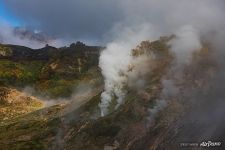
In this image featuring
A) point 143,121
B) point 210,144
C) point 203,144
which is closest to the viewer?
point 210,144

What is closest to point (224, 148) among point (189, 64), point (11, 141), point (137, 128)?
point (137, 128)

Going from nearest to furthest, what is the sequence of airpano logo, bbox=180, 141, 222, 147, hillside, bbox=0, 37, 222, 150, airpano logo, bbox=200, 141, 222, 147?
airpano logo, bbox=200, 141, 222, 147
airpano logo, bbox=180, 141, 222, 147
hillside, bbox=0, 37, 222, 150

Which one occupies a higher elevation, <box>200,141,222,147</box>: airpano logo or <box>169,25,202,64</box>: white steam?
<box>169,25,202,64</box>: white steam

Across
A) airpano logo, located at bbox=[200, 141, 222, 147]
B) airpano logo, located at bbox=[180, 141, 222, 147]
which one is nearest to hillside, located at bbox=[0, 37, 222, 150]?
airpano logo, located at bbox=[180, 141, 222, 147]

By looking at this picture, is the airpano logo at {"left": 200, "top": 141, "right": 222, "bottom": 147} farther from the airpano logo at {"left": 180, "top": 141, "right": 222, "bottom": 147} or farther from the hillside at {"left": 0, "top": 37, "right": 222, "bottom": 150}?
the hillside at {"left": 0, "top": 37, "right": 222, "bottom": 150}

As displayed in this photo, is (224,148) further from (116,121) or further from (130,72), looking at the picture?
(130,72)

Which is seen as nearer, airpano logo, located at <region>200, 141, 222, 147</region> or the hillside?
airpano logo, located at <region>200, 141, 222, 147</region>

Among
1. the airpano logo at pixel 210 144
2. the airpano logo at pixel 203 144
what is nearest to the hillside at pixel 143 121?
the airpano logo at pixel 203 144

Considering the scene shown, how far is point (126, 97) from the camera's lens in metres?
141

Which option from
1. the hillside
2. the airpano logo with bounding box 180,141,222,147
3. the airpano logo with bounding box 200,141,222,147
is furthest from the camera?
the hillside

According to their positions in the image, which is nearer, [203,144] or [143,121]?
[203,144]

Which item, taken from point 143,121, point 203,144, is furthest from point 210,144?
point 143,121

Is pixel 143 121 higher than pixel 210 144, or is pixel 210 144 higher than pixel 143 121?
pixel 143 121

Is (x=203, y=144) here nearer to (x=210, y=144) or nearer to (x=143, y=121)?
(x=210, y=144)
